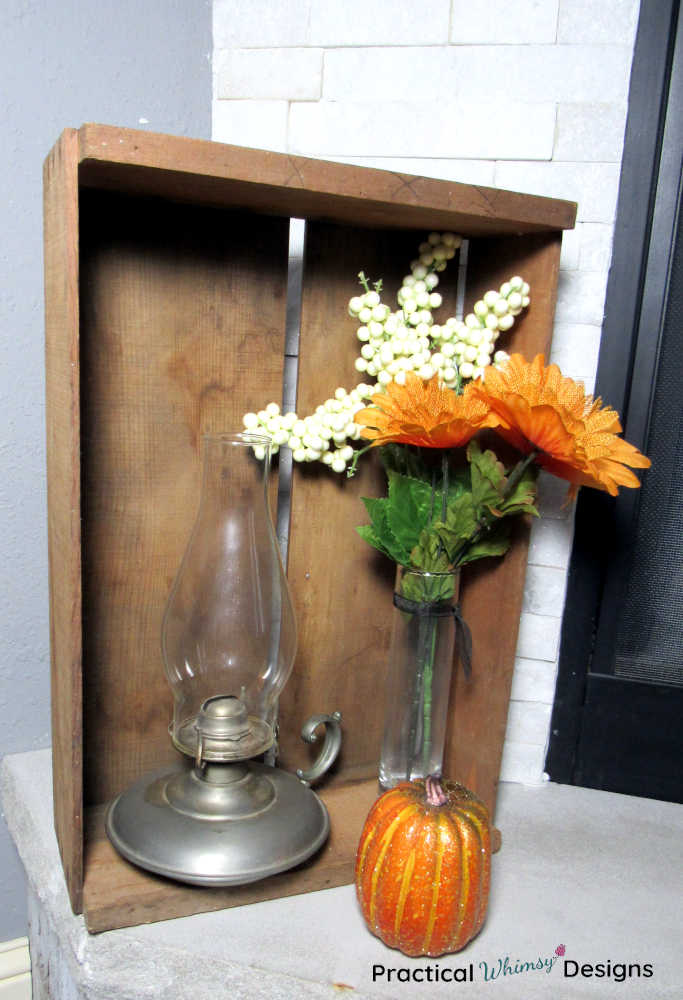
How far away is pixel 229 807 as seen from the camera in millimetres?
906

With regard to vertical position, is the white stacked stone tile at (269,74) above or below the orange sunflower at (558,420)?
above

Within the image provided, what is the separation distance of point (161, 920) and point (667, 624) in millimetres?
754

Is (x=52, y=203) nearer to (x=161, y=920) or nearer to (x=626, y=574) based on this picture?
(x=161, y=920)

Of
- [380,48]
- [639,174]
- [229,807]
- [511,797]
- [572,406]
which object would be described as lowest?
[511,797]

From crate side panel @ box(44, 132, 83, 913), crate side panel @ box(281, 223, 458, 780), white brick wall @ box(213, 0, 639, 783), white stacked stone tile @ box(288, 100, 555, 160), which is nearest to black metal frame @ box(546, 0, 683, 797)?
white brick wall @ box(213, 0, 639, 783)

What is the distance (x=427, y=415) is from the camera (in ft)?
2.73

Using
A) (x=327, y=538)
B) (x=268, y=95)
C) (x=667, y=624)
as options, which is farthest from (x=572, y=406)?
(x=268, y=95)

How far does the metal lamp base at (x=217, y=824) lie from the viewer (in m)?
0.85

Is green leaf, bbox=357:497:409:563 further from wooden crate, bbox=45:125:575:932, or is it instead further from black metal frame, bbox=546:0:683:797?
black metal frame, bbox=546:0:683:797

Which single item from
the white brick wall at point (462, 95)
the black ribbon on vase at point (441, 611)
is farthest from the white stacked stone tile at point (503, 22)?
the black ribbon on vase at point (441, 611)

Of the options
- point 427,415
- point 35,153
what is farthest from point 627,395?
point 35,153

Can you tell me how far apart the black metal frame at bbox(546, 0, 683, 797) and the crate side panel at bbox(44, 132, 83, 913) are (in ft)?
2.22

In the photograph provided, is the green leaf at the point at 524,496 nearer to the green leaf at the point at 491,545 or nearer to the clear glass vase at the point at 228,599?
the green leaf at the point at 491,545

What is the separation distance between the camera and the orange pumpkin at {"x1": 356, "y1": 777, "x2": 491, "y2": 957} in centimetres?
79
